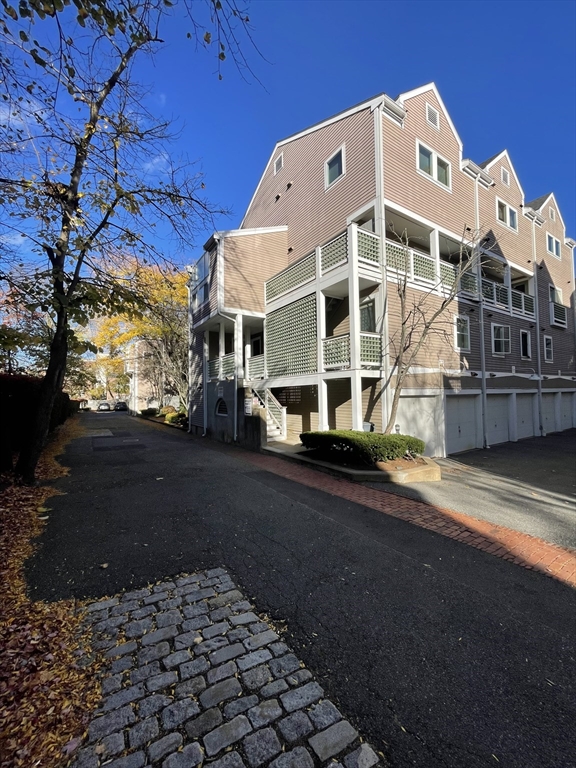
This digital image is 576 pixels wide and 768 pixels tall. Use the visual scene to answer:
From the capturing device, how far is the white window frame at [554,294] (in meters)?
19.0

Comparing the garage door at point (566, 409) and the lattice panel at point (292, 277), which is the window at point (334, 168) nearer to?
the lattice panel at point (292, 277)

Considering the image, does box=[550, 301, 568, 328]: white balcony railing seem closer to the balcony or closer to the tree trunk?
the balcony

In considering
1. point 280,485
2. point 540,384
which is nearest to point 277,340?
point 280,485

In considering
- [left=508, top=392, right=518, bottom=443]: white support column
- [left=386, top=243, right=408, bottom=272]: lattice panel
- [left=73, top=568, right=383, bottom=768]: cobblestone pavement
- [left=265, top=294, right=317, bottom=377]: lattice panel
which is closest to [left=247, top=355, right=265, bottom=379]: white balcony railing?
[left=265, top=294, right=317, bottom=377]: lattice panel

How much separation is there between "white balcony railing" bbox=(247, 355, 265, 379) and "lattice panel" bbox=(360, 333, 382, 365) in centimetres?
528

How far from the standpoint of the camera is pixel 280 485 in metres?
7.03

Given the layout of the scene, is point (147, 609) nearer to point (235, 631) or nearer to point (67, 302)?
point (235, 631)

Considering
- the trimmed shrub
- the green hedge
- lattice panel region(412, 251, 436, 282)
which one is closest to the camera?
the green hedge

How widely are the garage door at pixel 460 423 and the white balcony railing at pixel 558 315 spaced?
33.0ft

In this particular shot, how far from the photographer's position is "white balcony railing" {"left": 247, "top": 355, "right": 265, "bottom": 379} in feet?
46.0

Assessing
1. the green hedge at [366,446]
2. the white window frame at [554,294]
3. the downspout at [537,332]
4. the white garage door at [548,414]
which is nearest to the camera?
the green hedge at [366,446]

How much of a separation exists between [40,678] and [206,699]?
107 centimetres

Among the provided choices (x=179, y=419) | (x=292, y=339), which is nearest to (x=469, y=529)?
(x=292, y=339)

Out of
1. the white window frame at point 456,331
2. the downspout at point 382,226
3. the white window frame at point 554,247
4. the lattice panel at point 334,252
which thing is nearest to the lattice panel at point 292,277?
the lattice panel at point 334,252
